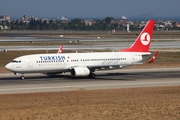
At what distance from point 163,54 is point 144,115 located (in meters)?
61.2

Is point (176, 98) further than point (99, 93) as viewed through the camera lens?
No

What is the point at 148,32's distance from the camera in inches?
2475

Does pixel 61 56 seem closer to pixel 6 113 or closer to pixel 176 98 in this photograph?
pixel 176 98

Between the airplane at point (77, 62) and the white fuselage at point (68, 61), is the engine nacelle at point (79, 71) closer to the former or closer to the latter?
the airplane at point (77, 62)

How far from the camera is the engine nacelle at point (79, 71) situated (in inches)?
2179

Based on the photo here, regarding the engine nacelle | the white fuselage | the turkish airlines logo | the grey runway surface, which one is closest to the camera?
the grey runway surface

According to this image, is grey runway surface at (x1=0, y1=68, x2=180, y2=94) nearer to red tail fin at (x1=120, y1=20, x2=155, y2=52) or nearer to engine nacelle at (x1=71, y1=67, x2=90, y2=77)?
engine nacelle at (x1=71, y1=67, x2=90, y2=77)

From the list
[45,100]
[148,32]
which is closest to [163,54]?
[148,32]

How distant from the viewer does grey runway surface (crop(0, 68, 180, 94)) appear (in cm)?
4791

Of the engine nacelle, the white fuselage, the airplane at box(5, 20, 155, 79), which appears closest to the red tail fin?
the airplane at box(5, 20, 155, 79)

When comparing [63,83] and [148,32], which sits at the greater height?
[148,32]

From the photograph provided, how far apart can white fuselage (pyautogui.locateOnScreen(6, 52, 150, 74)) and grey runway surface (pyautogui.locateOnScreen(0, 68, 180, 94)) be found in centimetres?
135

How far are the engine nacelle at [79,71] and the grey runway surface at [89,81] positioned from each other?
0.70 metres

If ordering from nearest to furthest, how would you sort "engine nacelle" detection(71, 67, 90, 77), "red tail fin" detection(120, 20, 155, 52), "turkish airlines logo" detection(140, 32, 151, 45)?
"engine nacelle" detection(71, 67, 90, 77)
"red tail fin" detection(120, 20, 155, 52)
"turkish airlines logo" detection(140, 32, 151, 45)
